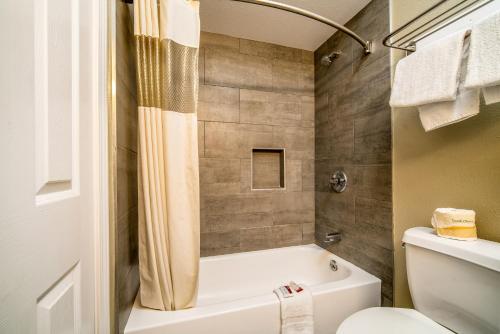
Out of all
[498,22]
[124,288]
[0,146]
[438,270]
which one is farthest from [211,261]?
[498,22]

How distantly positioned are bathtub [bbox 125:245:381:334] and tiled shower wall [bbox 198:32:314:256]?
13cm

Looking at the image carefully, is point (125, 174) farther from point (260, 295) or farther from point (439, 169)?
point (439, 169)

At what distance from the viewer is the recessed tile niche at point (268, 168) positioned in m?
1.91

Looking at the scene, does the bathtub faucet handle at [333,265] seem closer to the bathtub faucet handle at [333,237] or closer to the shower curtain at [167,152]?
the bathtub faucet handle at [333,237]

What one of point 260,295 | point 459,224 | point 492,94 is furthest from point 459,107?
point 260,295

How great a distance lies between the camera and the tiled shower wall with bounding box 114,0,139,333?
863 millimetres

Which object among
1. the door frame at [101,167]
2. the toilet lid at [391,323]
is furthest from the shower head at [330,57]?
the toilet lid at [391,323]

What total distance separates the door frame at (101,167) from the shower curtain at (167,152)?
0.22m

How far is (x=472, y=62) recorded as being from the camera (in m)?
0.75

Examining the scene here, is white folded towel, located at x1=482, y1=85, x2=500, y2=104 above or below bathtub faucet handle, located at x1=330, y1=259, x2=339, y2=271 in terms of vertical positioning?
above

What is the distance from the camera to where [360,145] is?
149 cm

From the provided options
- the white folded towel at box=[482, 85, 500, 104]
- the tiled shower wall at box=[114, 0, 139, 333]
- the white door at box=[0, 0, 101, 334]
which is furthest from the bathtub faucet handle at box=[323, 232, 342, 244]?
the white door at box=[0, 0, 101, 334]

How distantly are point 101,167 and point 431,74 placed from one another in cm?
139

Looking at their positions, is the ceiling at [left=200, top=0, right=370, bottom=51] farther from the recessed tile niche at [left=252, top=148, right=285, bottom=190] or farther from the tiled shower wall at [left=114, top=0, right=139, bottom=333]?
the recessed tile niche at [left=252, top=148, right=285, bottom=190]
